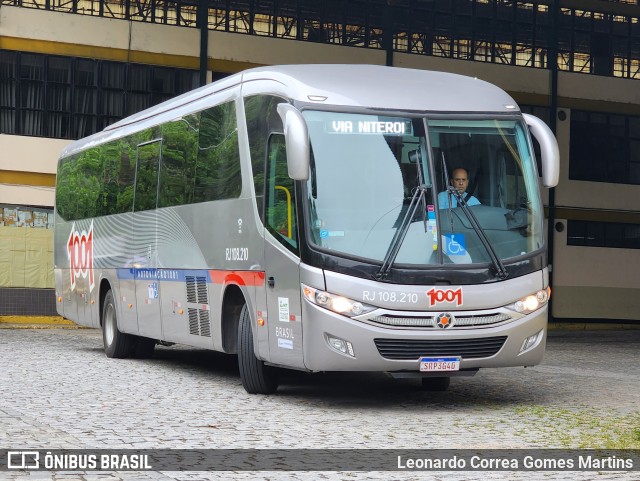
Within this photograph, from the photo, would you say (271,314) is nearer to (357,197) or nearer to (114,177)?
(357,197)

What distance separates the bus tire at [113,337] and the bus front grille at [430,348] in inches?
320

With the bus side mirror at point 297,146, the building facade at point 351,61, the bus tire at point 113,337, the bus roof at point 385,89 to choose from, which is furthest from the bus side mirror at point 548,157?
the building facade at point 351,61

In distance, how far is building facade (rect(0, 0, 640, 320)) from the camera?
33344 millimetres

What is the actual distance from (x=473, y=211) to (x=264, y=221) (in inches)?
86.6

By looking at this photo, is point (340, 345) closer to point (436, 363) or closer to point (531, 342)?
point (436, 363)

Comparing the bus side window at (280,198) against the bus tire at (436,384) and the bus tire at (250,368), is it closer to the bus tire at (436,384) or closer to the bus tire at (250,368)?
the bus tire at (250,368)

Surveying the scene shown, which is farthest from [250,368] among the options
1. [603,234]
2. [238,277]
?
[603,234]

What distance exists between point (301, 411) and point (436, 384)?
289 centimetres

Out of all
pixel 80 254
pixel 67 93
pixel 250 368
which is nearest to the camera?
pixel 250 368

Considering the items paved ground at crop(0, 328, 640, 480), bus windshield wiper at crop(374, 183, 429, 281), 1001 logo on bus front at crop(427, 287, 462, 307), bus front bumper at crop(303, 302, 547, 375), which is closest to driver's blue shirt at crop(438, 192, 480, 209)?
bus windshield wiper at crop(374, 183, 429, 281)

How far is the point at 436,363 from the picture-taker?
12.4m

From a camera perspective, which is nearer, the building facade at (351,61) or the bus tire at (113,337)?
the bus tire at (113,337)

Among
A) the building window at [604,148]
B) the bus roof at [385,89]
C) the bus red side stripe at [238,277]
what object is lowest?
the bus red side stripe at [238,277]

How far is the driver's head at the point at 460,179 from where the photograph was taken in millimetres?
12781
